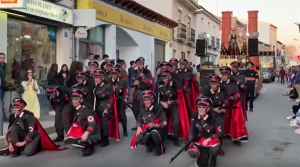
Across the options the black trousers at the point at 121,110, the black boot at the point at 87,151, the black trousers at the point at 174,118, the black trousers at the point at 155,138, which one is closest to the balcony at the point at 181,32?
the black trousers at the point at 121,110

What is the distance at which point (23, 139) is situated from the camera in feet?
25.2

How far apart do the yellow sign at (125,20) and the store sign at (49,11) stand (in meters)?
0.96

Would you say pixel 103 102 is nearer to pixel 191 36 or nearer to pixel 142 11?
pixel 142 11

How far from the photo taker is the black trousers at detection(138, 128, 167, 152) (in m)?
7.48

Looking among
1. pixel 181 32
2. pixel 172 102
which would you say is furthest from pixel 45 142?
pixel 181 32

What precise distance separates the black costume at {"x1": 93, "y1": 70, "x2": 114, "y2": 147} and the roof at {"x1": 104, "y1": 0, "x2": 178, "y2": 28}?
32.0ft

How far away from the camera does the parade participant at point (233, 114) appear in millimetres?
8562

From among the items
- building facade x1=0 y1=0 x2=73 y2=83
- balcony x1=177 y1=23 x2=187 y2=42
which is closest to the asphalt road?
building facade x1=0 y1=0 x2=73 y2=83

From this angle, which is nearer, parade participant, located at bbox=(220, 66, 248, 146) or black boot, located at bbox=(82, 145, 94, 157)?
black boot, located at bbox=(82, 145, 94, 157)

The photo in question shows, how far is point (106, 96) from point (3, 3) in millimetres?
4143

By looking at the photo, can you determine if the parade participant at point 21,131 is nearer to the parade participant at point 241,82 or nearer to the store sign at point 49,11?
the parade participant at point 241,82

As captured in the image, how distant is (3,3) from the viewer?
10633 millimetres

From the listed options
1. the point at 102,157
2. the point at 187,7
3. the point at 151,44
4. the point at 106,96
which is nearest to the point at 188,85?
the point at 106,96

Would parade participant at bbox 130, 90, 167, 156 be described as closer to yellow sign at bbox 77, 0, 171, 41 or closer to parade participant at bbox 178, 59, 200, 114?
parade participant at bbox 178, 59, 200, 114
